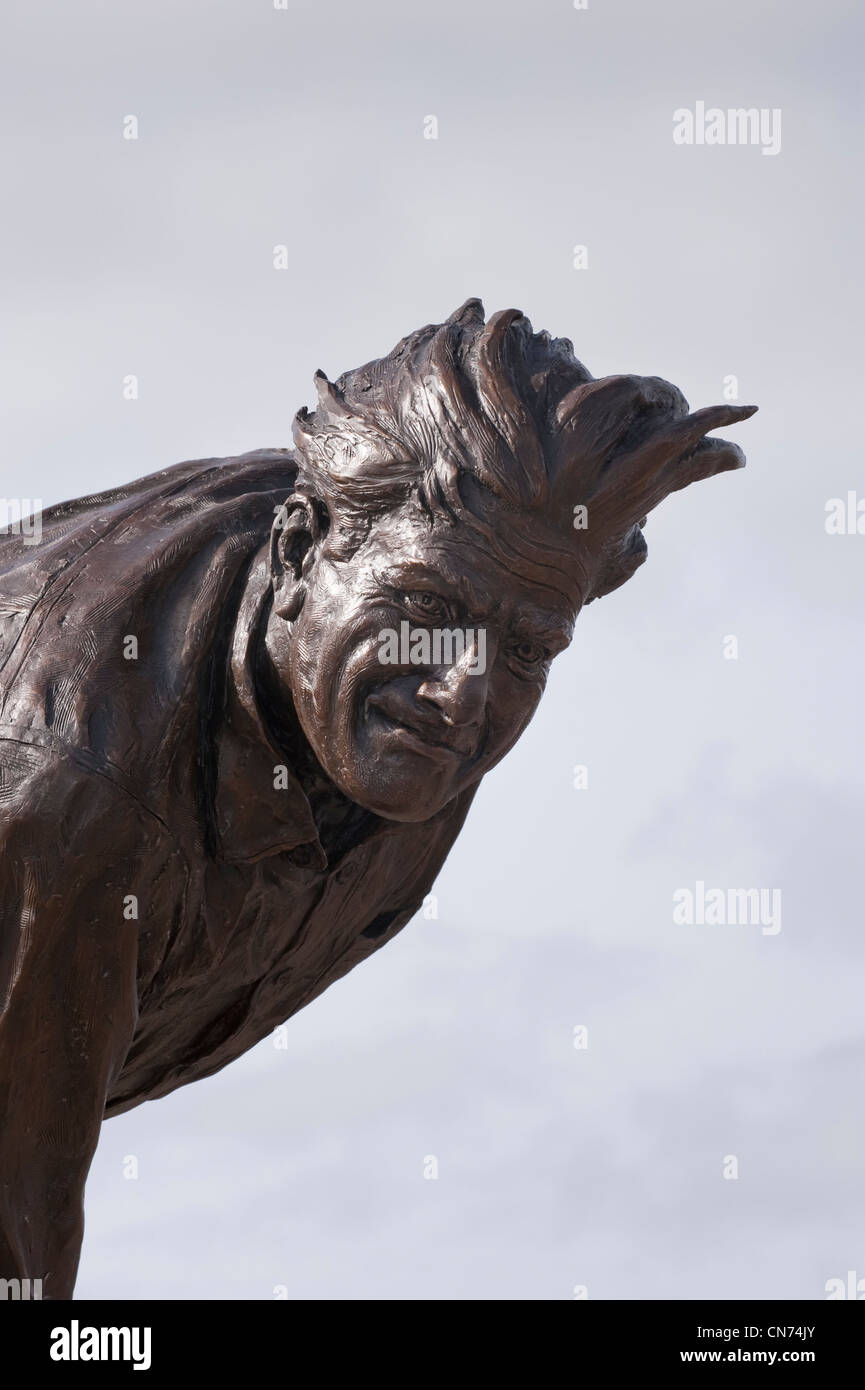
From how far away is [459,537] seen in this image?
6457mm

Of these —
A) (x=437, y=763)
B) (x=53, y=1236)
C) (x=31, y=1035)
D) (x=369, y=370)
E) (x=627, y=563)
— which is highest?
(x=369, y=370)

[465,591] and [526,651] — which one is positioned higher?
[465,591]

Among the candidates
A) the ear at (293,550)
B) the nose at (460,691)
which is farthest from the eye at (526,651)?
the ear at (293,550)

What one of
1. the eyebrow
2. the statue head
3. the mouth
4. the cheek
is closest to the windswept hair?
the statue head

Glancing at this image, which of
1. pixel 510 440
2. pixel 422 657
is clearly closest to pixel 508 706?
pixel 422 657

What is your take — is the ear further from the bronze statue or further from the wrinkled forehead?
the wrinkled forehead

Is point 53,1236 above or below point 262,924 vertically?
below

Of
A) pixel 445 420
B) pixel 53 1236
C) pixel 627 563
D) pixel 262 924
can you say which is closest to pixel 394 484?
pixel 445 420

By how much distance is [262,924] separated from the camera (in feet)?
23.2

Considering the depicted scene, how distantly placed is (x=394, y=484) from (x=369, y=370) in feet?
1.20

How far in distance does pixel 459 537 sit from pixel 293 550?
0.45m

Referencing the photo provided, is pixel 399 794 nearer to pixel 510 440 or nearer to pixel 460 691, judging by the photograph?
pixel 460 691

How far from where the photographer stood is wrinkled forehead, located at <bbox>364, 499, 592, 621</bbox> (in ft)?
21.1

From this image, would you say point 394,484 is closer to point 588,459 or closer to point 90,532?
point 588,459
